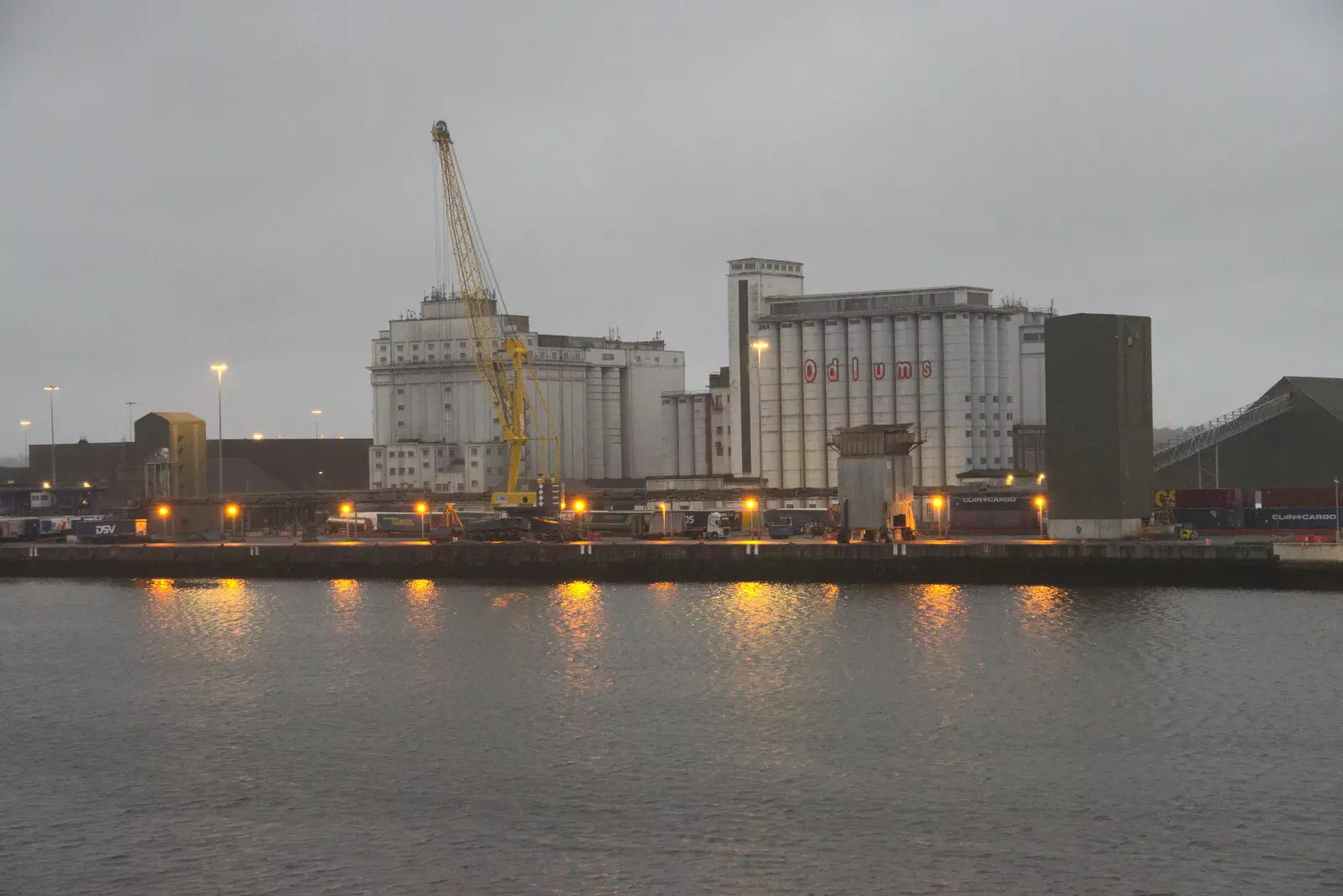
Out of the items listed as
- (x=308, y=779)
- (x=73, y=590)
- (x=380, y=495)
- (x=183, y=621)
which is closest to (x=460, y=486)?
(x=380, y=495)

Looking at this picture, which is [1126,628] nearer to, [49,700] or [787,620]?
[787,620]

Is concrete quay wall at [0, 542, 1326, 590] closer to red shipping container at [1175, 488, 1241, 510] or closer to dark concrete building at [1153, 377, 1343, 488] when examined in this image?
red shipping container at [1175, 488, 1241, 510]

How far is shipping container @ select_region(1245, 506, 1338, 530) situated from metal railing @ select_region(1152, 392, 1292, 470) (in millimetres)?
9375

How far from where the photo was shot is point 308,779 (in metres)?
39.4

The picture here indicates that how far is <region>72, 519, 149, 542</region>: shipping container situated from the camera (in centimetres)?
10450

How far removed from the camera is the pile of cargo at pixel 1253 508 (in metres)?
85.8

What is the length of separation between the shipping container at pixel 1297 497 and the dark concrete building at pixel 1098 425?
10287mm

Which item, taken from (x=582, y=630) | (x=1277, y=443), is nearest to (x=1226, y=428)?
(x=1277, y=443)

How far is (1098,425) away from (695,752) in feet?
147

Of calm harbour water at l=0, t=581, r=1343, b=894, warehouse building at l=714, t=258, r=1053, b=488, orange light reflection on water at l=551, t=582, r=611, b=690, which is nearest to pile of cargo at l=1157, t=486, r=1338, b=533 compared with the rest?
calm harbour water at l=0, t=581, r=1343, b=894

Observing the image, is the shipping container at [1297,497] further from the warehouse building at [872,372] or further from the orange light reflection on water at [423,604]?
the orange light reflection on water at [423,604]

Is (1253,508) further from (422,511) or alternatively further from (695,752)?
(695,752)

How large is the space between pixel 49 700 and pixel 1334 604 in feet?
171

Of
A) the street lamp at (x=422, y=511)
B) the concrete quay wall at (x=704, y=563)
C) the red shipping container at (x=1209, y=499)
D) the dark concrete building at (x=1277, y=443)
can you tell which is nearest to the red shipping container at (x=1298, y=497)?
the red shipping container at (x=1209, y=499)
